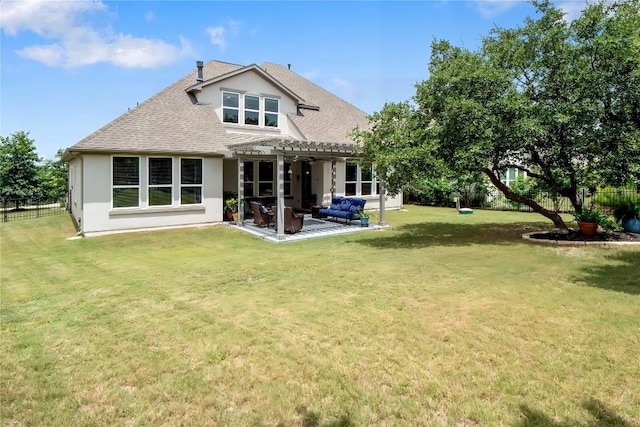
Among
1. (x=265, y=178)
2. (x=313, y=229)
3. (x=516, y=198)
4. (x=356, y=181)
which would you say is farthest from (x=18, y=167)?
(x=516, y=198)

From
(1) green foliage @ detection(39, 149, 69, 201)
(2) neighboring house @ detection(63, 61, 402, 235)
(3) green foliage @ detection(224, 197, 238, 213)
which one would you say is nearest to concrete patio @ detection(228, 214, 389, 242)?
(3) green foliage @ detection(224, 197, 238, 213)

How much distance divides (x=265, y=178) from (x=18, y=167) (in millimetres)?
19563

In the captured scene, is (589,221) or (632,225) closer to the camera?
(589,221)

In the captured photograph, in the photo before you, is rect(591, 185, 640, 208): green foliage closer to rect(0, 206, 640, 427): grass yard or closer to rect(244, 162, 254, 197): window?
rect(0, 206, 640, 427): grass yard

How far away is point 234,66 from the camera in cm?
2147

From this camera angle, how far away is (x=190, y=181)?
14961mm

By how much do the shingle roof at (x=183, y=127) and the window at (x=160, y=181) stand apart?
62 cm

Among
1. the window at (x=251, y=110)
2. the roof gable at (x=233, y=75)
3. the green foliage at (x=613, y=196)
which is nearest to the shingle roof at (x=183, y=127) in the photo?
the roof gable at (x=233, y=75)

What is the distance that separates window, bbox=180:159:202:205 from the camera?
14.8 meters

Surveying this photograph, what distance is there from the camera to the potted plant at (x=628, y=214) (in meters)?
12.1

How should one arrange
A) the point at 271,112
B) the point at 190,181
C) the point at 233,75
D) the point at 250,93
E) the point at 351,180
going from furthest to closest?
the point at 351,180 → the point at 271,112 → the point at 250,93 → the point at 233,75 → the point at 190,181

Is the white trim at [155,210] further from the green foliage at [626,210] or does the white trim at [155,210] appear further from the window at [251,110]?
the green foliage at [626,210]

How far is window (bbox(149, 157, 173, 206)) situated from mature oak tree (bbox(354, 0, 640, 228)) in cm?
776

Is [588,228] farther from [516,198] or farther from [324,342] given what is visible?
[324,342]
